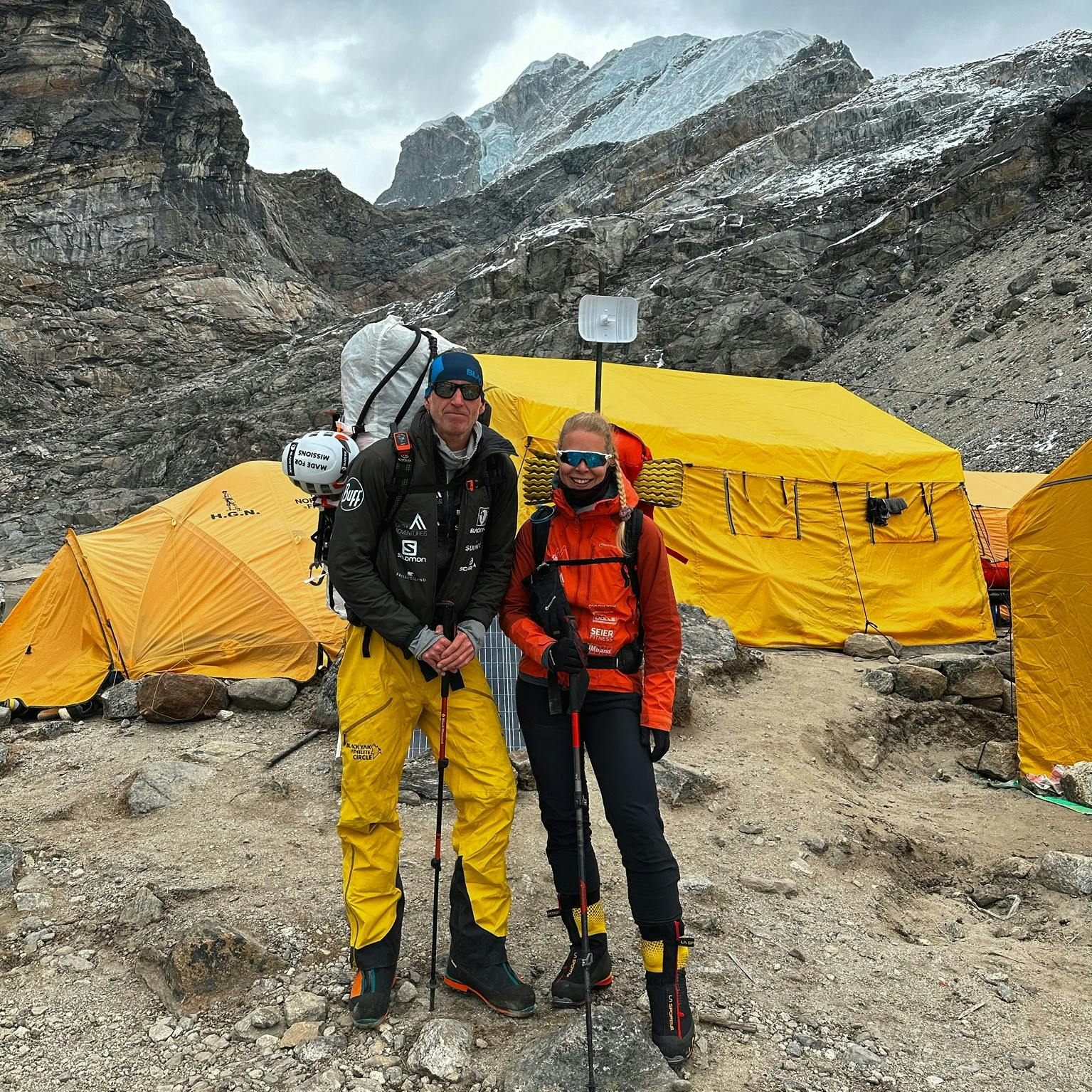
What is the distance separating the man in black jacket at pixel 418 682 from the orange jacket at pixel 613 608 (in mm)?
318

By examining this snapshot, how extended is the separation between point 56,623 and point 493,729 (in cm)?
740

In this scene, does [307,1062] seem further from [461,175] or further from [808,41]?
[461,175]

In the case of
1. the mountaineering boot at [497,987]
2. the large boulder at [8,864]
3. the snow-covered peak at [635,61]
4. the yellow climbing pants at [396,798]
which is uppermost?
the snow-covered peak at [635,61]

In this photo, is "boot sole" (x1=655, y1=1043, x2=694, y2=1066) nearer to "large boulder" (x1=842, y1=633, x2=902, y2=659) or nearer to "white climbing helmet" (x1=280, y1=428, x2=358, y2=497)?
"white climbing helmet" (x1=280, y1=428, x2=358, y2=497)

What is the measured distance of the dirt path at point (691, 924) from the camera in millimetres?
2887

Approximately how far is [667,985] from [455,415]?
216 centimetres

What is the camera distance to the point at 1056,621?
6.69 m

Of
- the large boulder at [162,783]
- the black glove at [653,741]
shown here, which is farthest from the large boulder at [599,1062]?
the large boulder at [162,783]

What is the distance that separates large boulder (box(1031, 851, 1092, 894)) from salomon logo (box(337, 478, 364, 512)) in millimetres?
4172

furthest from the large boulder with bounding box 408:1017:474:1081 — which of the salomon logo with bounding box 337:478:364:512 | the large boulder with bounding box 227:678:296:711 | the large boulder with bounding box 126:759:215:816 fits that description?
the large boulder with bounding box 227:678:296:711

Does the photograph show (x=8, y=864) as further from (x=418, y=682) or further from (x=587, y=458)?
(x=587, y=458)

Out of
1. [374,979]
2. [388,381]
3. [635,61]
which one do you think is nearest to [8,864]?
[374,979]

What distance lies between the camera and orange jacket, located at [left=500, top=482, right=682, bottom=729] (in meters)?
3.03

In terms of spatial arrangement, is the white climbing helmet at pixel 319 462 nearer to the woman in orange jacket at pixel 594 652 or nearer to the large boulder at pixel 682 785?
the woman in orange jacket at pixel 594 652
